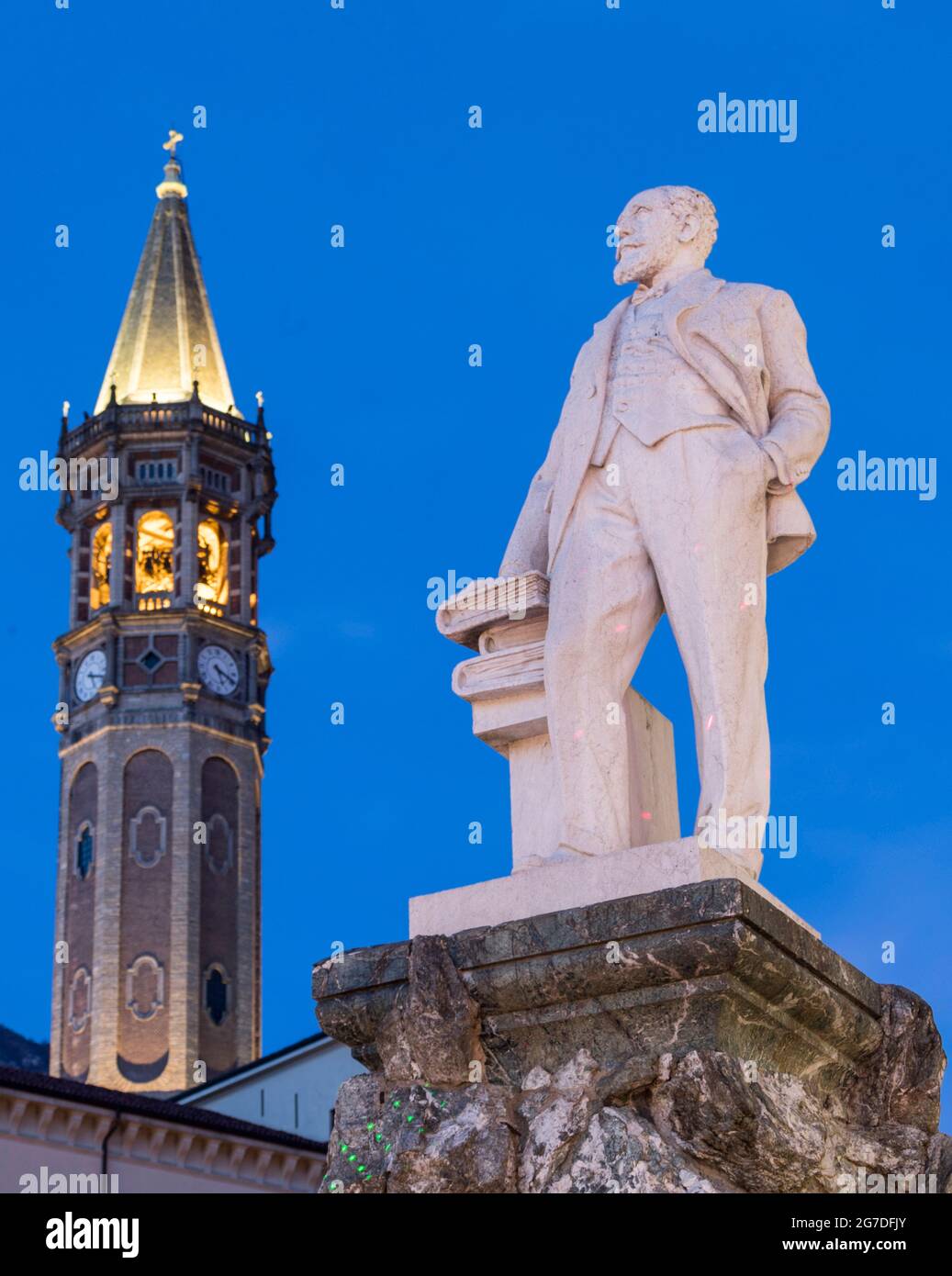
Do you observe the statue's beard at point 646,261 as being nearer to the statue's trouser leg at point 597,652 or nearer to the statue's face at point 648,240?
the statue's face at point 648,240

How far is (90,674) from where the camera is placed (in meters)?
73.1

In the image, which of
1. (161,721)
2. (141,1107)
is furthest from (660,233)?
(161,721)

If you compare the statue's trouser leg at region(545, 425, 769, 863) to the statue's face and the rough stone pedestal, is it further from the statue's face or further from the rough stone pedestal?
the statue's face

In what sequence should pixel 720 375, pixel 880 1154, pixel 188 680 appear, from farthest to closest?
pixel 188 680
pixel 720 375
pixel 880 1154

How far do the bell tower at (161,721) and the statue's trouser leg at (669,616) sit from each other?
61278mm

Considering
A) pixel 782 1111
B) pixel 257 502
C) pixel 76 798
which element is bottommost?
pixel 782 1111

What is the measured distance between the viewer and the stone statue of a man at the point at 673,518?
25.8 ft

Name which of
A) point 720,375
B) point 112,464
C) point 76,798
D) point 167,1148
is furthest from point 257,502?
point 720,375

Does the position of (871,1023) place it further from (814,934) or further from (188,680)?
(188,680)

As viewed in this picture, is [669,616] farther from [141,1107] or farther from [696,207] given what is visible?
[141,1107]

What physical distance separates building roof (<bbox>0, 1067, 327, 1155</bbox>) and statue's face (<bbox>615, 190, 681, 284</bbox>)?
31445 millimetres

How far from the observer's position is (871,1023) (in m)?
7.82

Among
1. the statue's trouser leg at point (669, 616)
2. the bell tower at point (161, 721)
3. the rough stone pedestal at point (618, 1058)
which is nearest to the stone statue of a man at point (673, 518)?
the statue's trouser leg at point (669, 616)
